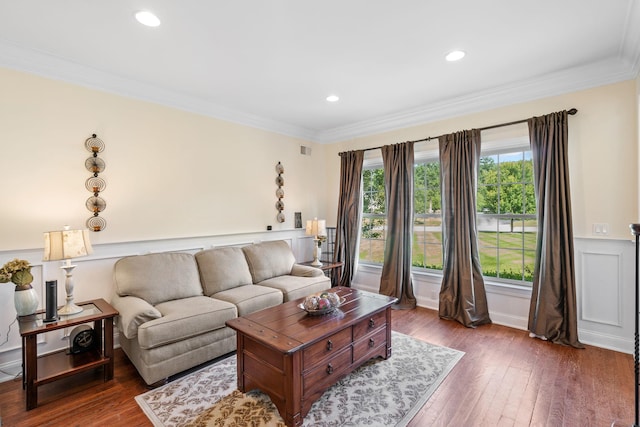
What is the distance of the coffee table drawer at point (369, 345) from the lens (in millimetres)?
2496

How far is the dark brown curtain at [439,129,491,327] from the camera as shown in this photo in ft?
12.1

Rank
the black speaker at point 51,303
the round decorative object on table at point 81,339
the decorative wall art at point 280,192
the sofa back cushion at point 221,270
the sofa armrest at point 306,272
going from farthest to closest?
the decorative wall art at point 280,192 < the sofa armrest at point 306,272 < the sofa back cushion at point 221,270 < the round decorative object on table at point 81,339 < the black speaker at point 51,303

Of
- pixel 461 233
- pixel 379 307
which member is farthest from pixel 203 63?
pixel 461 233

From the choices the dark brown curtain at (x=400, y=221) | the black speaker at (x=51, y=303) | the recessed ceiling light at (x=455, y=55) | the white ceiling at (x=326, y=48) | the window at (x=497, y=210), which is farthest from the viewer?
the dark brown curtain at (x=400, y=221)

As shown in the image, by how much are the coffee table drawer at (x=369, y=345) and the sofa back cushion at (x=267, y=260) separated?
5.63 feet

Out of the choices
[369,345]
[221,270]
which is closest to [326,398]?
[369,345]

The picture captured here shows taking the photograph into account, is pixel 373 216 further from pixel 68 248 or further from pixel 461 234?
pixel 68 248

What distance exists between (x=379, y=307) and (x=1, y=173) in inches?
133

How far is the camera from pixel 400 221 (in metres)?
4.34

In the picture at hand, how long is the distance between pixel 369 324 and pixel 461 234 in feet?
6.11

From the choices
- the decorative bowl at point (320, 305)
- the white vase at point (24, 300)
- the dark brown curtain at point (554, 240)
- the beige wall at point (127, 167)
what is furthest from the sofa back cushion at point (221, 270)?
the dark brown curtain at point (554, 240)

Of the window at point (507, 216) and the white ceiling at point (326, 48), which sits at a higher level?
the white ceiling at point (326, 48)

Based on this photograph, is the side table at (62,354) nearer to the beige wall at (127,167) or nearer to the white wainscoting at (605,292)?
the beige wall at (127,167)

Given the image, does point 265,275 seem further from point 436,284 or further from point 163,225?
point 436,284
